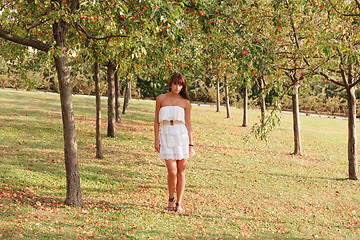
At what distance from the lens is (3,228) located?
17.2ft

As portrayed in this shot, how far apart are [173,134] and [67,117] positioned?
6.97 ft

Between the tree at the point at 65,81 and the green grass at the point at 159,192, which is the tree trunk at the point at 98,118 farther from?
the tree at the point at 65,81

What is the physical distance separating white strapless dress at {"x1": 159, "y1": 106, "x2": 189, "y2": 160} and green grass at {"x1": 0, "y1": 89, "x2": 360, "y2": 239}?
4.28 ft

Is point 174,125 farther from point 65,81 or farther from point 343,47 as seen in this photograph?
point 343,47

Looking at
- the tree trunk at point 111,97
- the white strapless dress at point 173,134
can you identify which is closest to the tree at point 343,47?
the white strapless dress at point 173,134

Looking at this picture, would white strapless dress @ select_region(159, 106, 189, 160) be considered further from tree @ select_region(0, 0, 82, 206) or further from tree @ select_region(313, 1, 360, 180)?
tree @ select_region(313, 1, 360, 180)

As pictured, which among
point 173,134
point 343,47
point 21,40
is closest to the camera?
point 173,134

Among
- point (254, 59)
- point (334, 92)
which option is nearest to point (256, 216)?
point (254, 59)

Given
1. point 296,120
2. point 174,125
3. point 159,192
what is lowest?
point 159,192

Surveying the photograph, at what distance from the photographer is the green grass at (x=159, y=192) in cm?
596

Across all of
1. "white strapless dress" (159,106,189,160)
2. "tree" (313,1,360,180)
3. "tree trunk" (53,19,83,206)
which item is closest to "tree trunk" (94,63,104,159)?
"tree trunk" (53,19,83,206)

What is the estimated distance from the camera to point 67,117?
255 inches

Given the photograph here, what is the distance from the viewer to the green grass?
5.96m

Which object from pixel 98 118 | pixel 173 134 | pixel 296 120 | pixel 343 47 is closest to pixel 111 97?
pixel 98 118
